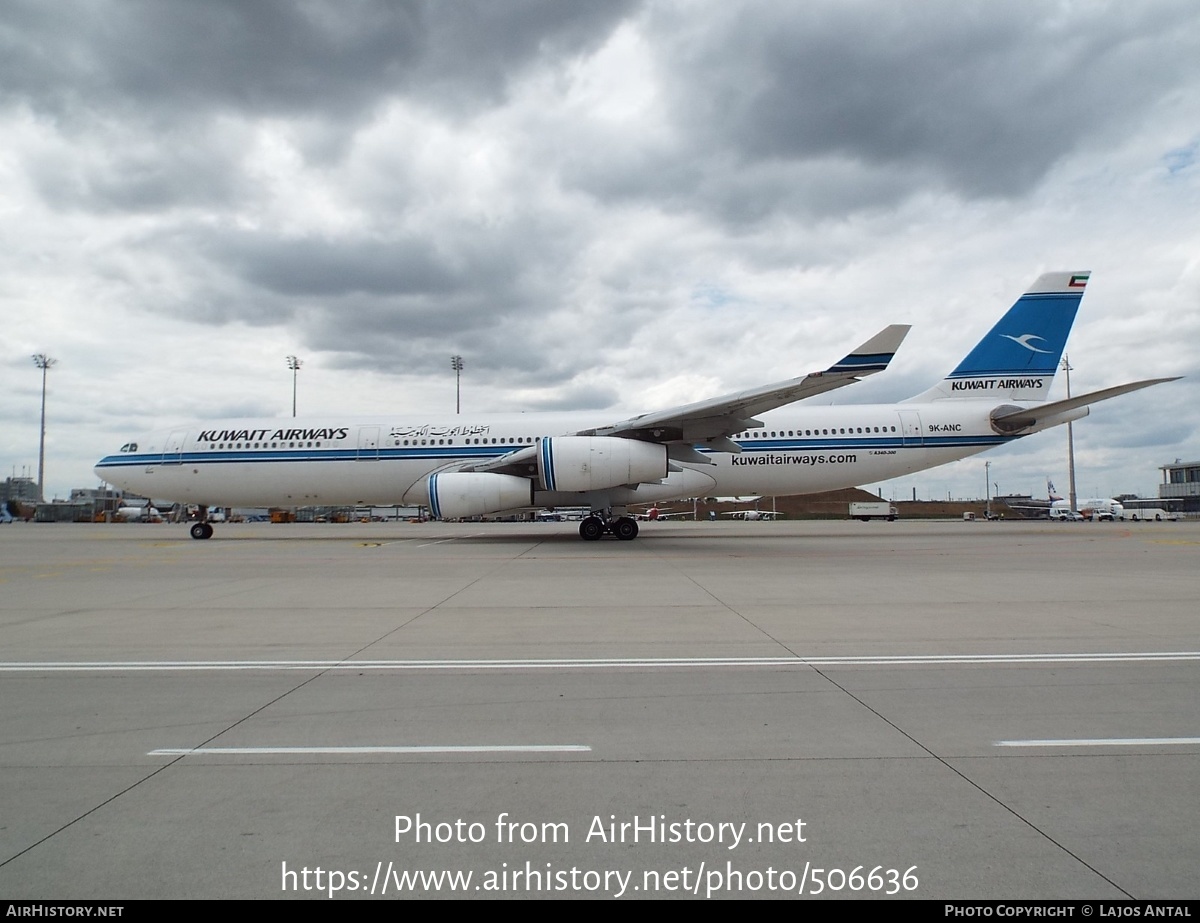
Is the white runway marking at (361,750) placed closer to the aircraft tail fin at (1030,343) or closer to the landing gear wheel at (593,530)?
the landing gear wheel at (593,530)

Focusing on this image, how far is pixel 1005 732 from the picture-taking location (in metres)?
4.05

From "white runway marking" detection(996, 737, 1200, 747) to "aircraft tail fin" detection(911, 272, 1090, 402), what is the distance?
20.5 meters

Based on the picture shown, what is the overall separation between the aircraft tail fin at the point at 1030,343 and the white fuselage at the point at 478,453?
98 centimetres

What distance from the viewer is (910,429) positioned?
2184 cm

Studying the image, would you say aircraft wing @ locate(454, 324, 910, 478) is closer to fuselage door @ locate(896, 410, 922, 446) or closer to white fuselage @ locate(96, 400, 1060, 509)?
white fuselage @ locate(96, 400, 1060, 509)

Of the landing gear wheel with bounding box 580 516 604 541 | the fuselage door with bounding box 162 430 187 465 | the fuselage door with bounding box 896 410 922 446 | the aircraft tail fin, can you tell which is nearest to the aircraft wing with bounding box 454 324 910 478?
the landing gear wheel with bounding box 580 516 604 541

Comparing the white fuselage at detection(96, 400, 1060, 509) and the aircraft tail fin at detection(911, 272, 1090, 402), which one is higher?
the aircraft tail fin at detection(911, 272, 1090, 402)

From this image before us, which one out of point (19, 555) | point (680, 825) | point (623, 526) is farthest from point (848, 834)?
point (19, 555)

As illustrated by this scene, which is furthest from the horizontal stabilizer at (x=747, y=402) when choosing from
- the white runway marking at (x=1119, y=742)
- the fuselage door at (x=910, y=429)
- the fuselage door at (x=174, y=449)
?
the fuselage door at (x=174, y=449)

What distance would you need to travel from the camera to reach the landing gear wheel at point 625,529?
20944mm

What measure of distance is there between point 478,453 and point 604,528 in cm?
436

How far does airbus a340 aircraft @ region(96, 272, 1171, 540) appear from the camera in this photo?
2139 cm
